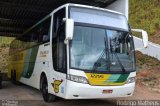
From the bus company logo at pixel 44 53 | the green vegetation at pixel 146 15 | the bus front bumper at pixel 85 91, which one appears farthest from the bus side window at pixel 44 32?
the green vegetation at pixel 146 15

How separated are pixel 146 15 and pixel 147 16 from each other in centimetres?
25

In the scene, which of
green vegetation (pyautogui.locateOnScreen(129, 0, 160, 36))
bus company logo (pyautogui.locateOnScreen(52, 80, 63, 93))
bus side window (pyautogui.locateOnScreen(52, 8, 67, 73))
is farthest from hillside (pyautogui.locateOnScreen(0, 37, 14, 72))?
bus company logo (pyautogui.locateOnScreen(52, 80, 63, 93))

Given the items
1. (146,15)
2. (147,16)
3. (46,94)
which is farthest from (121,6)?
(146,15)

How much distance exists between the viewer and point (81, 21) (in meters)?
9.81

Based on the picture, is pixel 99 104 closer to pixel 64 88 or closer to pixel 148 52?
pixel 64 88

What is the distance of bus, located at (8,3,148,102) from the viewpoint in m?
9.12

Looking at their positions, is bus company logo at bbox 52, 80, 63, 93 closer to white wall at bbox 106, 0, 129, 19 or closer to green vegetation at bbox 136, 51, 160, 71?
white wall at bbox 106, 0, 129, 19

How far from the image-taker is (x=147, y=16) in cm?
2519

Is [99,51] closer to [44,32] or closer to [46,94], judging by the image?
[46,94]

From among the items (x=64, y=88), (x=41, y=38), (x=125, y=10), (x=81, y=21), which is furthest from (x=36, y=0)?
(x=64, y=88)

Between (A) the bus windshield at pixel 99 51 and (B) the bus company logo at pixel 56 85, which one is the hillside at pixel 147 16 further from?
(B) the bus company logo at pixel 56 85

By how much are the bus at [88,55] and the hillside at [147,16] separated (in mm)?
11320

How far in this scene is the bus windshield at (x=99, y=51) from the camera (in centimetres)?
930

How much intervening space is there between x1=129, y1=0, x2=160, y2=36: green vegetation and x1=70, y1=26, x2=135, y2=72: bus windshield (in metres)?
12.7
